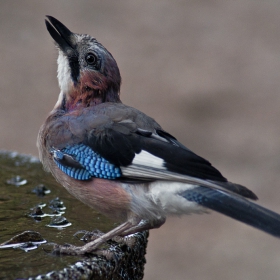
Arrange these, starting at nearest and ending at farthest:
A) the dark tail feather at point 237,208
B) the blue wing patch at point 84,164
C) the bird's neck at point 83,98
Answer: the dark tail feather at point 237,208
the blue wing patch at point 84,164
the bird's neck at point 83,98

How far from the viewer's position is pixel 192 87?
1122cm

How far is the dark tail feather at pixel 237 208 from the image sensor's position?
115 inches

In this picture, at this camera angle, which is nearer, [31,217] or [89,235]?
[89,235]

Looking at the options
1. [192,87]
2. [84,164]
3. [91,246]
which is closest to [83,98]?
[84,164]

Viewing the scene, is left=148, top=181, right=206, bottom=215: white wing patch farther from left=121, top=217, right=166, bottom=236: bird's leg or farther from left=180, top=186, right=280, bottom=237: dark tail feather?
left=121, top=217, right=166, bottom=236: bird's leg

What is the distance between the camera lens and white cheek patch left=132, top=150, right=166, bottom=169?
3.33m

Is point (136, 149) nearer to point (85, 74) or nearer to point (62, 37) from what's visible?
point (85, 74)

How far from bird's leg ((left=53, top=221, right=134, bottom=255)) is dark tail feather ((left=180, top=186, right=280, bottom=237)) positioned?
41 cm

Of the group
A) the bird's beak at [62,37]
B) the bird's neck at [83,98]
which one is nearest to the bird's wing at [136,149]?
the bird's neck at [83,98]

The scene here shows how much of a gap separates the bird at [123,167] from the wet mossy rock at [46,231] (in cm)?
11

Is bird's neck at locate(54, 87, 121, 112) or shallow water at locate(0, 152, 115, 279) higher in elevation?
bird's neck at locate(54, 87, 121, 112)

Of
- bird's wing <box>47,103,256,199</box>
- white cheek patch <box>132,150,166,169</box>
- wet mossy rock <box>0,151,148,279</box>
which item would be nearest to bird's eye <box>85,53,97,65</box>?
bird's wing <box>47,103,256,199</box>

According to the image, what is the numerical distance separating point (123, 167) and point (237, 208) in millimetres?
738

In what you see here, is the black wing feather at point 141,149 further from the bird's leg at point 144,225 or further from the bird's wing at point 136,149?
the bird's leg at point 144,225
